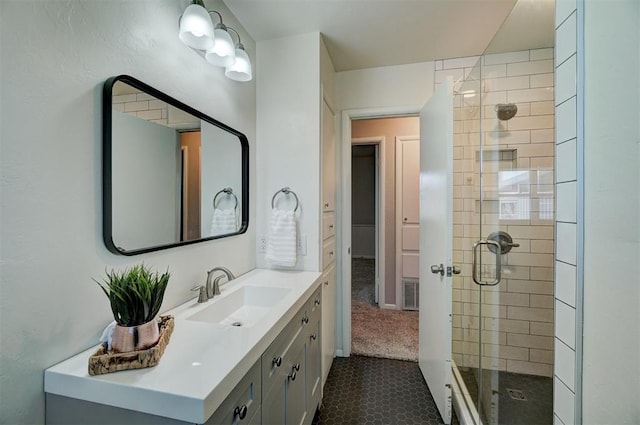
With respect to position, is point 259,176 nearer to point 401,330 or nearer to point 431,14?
point 431,14

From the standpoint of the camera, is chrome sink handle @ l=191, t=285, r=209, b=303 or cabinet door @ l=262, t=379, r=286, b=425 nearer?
cabinet door @ l=262, t=379, r=286, b=425

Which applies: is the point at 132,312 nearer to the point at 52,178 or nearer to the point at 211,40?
the point at 52,178

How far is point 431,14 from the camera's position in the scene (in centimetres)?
164

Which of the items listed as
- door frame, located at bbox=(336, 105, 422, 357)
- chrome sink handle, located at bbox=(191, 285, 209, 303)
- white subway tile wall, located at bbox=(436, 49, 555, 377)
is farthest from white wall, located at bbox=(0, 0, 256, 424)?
white subway tile wall, located at bbox=(436, 49, 555, 377)

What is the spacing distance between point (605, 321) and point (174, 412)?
3.38 ft

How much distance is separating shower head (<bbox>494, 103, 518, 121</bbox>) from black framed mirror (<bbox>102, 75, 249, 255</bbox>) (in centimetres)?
166

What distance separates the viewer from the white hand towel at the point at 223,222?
146 cm

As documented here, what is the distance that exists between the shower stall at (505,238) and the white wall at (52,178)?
64.4 inches

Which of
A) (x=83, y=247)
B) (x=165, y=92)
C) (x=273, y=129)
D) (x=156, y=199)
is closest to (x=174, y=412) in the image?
(x=83, y=247)

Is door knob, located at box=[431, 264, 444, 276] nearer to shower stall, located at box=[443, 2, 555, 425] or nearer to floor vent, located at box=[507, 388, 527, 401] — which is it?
shower stall, located at box=[443, 2, 555, 425]

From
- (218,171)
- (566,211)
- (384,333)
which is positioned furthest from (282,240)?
(384,333)

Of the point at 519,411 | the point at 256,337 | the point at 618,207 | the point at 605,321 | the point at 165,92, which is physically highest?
the point at 165,92

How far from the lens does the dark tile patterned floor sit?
1.64 meters

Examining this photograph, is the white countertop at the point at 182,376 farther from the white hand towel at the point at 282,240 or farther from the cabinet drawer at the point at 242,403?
the white hand towel at the point at 282,240
